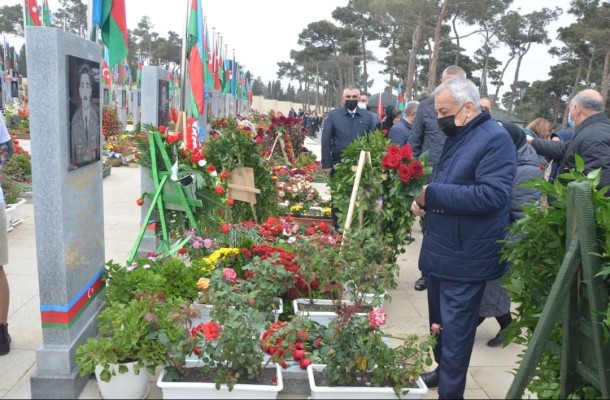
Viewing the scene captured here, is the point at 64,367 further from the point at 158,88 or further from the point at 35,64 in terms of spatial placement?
the point at 158,88

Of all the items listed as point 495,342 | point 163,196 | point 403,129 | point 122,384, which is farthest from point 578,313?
point 403,129

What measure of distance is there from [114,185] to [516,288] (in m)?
9.78

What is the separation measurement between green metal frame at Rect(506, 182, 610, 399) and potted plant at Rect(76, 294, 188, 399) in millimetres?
1946

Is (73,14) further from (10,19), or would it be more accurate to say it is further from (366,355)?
(366,355)

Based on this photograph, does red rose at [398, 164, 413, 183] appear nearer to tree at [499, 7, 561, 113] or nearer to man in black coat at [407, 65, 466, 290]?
man in black coat at [407, 65, 466, 290]

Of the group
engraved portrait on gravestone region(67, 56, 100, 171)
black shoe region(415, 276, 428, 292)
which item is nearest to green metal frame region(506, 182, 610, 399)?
engraved portrait on gravestone region(67, 56, 100, 171)

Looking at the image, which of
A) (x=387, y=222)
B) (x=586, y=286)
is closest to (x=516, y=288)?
(x=586, y=286)

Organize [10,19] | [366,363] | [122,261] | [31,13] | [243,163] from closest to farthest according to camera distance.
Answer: [366,363], [122,261], [243,163], [31,13], [10,19]

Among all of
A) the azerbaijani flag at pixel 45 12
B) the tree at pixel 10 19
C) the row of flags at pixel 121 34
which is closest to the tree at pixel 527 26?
the row of flags at pixel 121 34

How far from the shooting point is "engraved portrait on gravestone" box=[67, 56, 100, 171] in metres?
3.17

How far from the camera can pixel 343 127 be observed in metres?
6.79

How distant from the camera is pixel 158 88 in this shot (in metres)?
6.16

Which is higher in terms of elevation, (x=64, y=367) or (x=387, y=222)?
(x=387, y=222)

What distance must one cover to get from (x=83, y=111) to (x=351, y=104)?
3.98m
